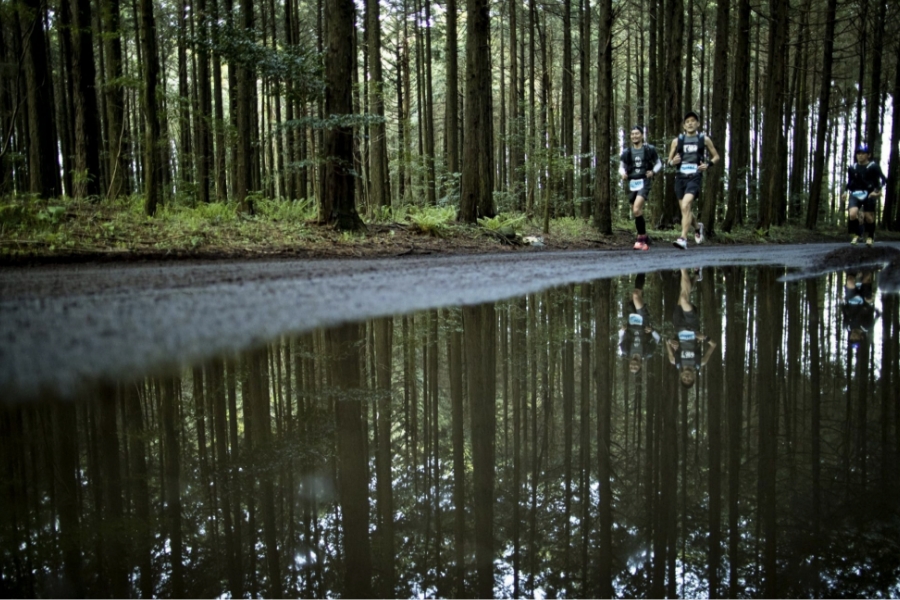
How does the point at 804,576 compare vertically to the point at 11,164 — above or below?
below

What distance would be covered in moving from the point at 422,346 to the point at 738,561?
90.2 inches

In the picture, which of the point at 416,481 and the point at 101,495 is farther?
the point at 416,481

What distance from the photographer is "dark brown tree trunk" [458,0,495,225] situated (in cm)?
1491

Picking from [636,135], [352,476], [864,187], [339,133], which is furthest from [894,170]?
[352,476]

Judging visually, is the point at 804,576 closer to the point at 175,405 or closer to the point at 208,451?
the point at 208,451

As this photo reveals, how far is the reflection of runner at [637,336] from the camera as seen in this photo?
3.22 metres

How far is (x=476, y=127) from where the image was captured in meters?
15.0

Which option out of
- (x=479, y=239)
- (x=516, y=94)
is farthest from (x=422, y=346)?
(x=516, y=94)

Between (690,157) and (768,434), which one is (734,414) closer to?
(768,434)

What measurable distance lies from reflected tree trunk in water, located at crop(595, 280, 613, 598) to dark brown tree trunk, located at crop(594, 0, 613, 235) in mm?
13707

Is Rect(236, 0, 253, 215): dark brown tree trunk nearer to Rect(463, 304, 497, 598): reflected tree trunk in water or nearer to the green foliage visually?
the green foliage

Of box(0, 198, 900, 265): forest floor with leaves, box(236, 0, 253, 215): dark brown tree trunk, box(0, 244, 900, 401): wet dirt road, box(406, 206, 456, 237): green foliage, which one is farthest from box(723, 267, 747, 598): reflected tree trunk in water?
box(236, 0, 253, 215): dark brown tree trunk

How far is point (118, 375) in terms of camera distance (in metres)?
2.67

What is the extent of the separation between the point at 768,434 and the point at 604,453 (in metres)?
0.58
